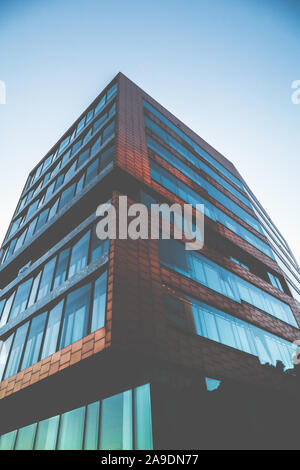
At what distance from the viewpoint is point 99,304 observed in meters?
10.4

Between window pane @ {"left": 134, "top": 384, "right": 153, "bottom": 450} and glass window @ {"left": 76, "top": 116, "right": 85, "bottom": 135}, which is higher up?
glass window @ {"left": 76, "top": 116, "right": 85, "bottom": 135}

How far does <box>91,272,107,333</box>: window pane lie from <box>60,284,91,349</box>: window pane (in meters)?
0.52

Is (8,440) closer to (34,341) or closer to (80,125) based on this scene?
(34,341)

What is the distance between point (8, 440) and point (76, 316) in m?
6.99

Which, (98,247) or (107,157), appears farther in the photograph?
(107,157)

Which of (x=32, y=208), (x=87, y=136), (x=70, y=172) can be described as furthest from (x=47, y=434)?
(x=87, y=136)

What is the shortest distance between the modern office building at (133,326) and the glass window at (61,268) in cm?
9

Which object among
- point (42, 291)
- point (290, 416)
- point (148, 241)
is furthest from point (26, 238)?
point (290, 416)

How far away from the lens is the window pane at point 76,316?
35.1 feet

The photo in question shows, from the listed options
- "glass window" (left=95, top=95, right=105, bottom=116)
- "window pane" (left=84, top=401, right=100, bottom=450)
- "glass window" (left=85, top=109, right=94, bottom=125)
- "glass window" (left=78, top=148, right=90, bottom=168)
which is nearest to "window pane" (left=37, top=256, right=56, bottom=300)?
"window pane" (left=84, top=401, right=100, bottom=450)

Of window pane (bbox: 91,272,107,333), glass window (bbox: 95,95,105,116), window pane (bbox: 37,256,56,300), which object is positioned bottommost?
window pane (bbox: 91,272,107,333)

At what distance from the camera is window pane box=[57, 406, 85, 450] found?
9592 mm

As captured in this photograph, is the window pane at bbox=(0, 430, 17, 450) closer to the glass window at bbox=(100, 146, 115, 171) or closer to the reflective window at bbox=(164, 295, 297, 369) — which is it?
the reflective window at bbox=(164, 295, 297, 369)

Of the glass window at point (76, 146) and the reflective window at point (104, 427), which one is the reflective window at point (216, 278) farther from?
the glass window at point (76, 146)
